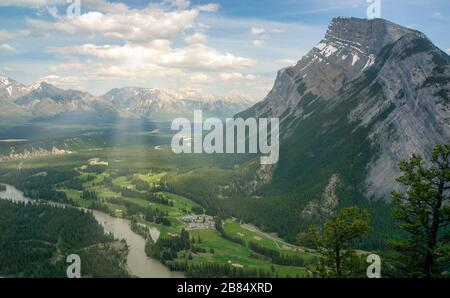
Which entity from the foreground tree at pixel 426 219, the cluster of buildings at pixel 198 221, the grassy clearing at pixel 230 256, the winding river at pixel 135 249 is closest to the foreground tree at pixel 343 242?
the foreground tree at pixel 426 219

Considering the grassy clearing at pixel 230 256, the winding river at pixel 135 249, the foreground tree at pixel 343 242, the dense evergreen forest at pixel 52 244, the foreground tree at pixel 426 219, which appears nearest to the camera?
the foreground tree at pixel 426 219

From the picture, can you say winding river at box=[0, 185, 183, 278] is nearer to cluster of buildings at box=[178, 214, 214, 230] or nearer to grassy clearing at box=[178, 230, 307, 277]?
grassy clearing at box=[178, 230, 307, 277]

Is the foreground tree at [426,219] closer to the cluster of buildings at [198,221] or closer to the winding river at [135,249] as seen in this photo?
the winding river at [135,249]

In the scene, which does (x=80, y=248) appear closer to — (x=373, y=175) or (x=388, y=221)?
(x=388, y=221)

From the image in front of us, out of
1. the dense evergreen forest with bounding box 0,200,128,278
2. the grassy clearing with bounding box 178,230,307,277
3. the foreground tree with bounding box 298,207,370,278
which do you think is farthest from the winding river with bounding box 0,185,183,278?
the foreground tree with bounding box 298,207,370,278

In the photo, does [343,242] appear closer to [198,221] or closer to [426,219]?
[426,219]
